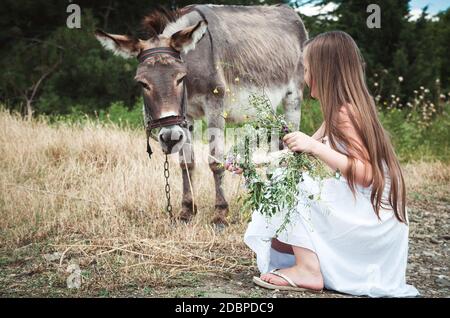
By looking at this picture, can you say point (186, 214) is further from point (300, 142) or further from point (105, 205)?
point (300, 142)

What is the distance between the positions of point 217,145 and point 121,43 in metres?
1.23

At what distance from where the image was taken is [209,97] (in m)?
4.92

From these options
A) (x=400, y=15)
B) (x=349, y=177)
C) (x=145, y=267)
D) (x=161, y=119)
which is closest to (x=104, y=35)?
Result: (x=161, y=119)

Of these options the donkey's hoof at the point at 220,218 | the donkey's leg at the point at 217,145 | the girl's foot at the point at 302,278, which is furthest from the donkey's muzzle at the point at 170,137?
the girl's foot at the point at 302,278

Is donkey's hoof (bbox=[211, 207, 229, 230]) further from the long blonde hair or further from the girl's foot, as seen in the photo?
the long blonde hair

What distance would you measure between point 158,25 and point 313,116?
5.58 metres

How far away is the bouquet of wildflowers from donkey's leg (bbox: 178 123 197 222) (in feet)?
5.94

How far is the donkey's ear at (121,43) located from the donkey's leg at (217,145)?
80cm

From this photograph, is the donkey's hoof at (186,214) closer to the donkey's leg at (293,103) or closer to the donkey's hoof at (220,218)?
the donkey's hoof at (220,218)

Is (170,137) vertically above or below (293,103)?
below

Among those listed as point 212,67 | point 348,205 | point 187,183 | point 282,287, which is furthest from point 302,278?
point 212,67

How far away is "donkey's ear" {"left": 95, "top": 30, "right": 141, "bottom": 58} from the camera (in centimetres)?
452

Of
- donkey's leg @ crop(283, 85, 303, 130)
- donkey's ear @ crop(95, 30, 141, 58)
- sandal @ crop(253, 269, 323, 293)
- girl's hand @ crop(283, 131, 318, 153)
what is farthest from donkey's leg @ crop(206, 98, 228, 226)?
girl's hand @ crop(283, 131, 318, 153)

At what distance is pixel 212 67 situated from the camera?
195 inches
